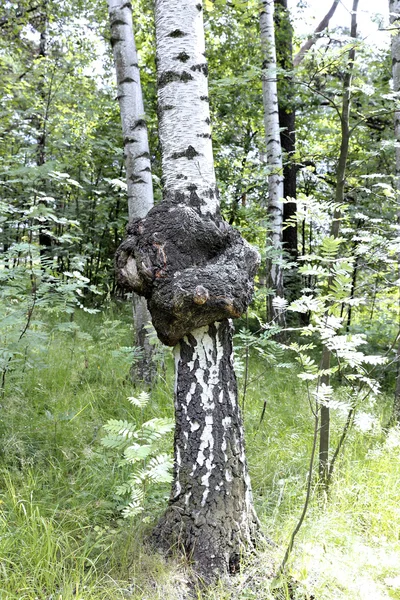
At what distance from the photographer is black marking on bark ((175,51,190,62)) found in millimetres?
2211

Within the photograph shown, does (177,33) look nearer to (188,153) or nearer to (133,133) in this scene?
(188,153)

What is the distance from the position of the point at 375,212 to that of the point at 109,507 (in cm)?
692

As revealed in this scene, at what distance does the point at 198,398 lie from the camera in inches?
78.2

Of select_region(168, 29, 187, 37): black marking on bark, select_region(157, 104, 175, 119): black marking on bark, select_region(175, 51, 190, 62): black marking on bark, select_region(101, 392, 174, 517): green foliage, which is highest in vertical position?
select_region(168, 29, 187, 37): black marking on bark

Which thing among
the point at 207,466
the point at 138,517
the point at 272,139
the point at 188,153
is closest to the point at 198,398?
the point at 207,466

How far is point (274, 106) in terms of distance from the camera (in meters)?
6.57

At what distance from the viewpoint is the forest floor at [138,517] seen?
1.80 meters

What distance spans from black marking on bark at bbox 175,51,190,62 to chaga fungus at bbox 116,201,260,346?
756 millimetres

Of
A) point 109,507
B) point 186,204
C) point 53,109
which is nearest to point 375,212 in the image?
point 53,109

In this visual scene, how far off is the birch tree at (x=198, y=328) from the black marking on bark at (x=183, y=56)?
7.0 inches

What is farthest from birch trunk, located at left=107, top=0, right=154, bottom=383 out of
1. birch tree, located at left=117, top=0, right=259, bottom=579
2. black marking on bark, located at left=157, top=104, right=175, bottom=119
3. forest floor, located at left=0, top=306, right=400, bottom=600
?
birch tree, located at left=117, top=0, right=259, bottom=579

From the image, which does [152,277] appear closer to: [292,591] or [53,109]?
[292,591]

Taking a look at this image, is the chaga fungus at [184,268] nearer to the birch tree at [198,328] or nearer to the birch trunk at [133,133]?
the birch tree at [198,328]

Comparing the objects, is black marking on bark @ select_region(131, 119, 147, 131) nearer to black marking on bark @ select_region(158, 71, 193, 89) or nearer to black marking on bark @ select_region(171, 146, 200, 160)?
black marking on bark @ select_region(158, 71, 193, 89)
